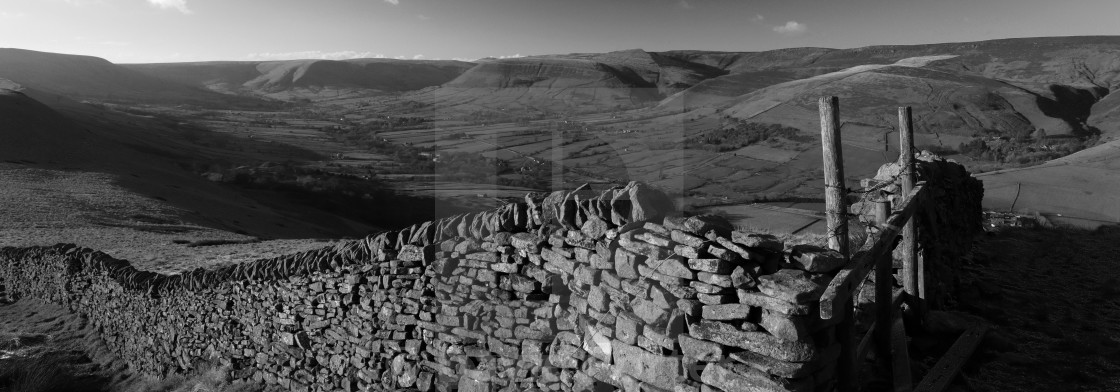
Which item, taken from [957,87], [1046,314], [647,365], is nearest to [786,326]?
[647,365]

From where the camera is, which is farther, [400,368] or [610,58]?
[610,58]

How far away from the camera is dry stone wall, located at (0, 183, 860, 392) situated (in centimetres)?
400

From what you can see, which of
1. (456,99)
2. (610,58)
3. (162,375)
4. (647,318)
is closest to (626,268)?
(647,318)

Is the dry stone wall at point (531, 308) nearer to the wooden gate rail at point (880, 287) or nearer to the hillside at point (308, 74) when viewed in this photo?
the wooden gate rail at point (880, 287)

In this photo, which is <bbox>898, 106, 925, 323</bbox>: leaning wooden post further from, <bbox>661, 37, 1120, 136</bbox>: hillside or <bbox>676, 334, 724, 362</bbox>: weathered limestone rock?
<bbox>661, 37, 1120, 136</bbox>: hillside

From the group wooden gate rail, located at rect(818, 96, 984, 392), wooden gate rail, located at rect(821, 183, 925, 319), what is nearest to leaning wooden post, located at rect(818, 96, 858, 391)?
wooden gate rail, located at rect(818, 96, 984, 392)

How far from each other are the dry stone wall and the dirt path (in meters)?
3.76

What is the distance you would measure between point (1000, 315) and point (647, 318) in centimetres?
699

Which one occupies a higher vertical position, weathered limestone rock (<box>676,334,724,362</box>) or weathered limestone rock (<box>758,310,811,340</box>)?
weathered limestone rock (<box>758,310,811,340</box>)

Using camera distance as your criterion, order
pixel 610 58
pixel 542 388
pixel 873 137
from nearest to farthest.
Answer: pixel 542 388 < pixel 873 137 < pixel 610 58

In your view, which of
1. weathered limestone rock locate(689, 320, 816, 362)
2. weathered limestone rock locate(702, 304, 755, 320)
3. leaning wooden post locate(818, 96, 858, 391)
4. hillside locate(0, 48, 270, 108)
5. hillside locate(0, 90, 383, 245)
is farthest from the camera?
hillside locate(0, 48, 270, 108)

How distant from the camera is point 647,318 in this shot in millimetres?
4605

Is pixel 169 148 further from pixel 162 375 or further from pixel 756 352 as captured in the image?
pixel 756 352

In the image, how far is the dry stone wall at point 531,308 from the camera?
13.1 ft
